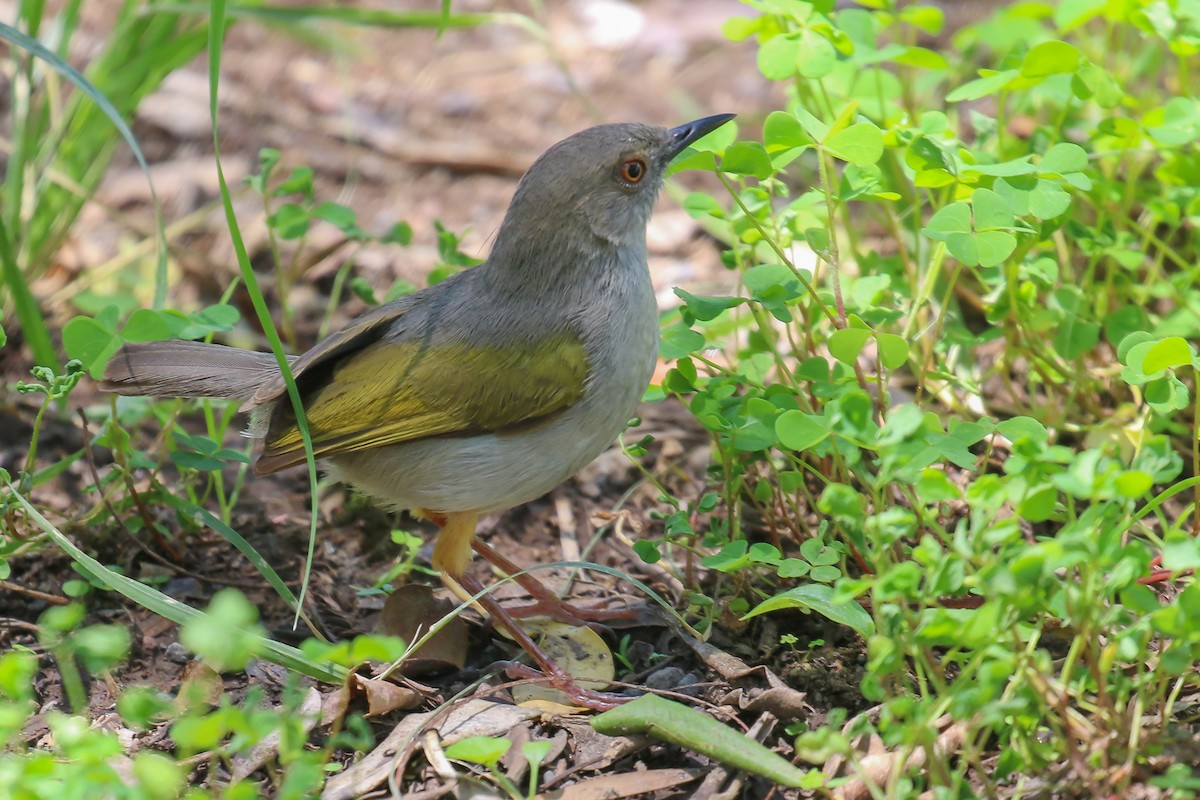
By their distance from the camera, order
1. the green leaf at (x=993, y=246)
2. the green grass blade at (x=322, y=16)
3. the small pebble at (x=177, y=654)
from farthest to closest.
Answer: the green grass blade at (x=322, y=16) < the small pebble at (x=177, y=654) < the green leaf at (x=993, y=246)

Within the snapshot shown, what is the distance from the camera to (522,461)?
418 cm

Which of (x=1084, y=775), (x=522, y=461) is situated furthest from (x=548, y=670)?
(x=1084, y=775)

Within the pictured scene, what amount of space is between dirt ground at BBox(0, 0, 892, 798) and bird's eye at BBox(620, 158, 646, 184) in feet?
3.19

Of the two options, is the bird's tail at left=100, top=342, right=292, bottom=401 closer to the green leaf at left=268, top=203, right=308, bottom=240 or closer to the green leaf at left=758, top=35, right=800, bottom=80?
the green leaf at left=268, top=203, right=308, bottom=240

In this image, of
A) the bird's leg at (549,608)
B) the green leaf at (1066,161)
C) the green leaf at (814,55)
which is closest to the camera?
the green leaf at (1066,161)

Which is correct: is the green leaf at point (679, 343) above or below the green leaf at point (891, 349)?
below

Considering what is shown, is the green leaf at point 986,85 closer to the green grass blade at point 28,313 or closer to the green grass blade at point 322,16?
the green grass blade at point 322,16

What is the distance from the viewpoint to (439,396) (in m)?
4.29

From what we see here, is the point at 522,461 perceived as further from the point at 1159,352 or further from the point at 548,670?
the point at 1159,352

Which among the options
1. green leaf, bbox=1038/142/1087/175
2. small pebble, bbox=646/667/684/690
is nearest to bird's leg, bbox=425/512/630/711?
small pebble, bbox=646/667/684/690

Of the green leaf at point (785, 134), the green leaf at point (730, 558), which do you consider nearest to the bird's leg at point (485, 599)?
the green leaf at point (730, 558)

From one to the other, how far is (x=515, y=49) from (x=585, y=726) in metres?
6.10

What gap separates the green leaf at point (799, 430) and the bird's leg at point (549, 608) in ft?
3.87

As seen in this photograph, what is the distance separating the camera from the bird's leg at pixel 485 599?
3.85 meters
